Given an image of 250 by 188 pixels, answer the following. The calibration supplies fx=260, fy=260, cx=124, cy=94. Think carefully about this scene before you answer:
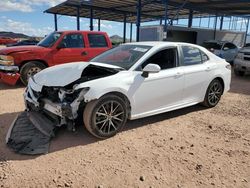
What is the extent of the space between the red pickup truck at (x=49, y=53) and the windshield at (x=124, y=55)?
3384 mm

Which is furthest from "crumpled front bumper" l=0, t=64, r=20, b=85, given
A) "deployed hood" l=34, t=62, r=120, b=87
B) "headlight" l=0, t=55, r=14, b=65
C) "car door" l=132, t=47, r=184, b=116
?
"car door" l=132, t=47, r=184, b=116

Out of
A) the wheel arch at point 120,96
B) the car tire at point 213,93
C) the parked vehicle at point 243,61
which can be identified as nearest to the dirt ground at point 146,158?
the wheel arch at point 120,96

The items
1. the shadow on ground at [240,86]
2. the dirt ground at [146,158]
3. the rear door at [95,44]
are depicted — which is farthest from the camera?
the rear door at [95,44]

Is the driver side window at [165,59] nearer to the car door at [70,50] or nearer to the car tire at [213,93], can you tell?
the car tire at [213,93]

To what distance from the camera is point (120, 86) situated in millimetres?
4305

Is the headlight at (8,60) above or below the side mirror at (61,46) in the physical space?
below

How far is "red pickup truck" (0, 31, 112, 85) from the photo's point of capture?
789cm

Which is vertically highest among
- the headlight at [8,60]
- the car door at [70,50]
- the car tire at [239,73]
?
the car door at [70,50]

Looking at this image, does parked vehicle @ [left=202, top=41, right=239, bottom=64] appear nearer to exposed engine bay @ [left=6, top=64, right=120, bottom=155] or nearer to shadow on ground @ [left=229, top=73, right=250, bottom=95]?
shadow on ground @ [left=229, top=73, right=250, bottom=95]

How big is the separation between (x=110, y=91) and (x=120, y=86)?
0.21 m

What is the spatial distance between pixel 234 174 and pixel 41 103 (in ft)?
10.5

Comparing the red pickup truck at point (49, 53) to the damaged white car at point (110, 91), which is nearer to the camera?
the damaged white car at point (110, 91)

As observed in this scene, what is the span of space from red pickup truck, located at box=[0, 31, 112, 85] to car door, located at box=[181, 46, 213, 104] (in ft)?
14.0

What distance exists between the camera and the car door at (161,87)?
15.2 feet
